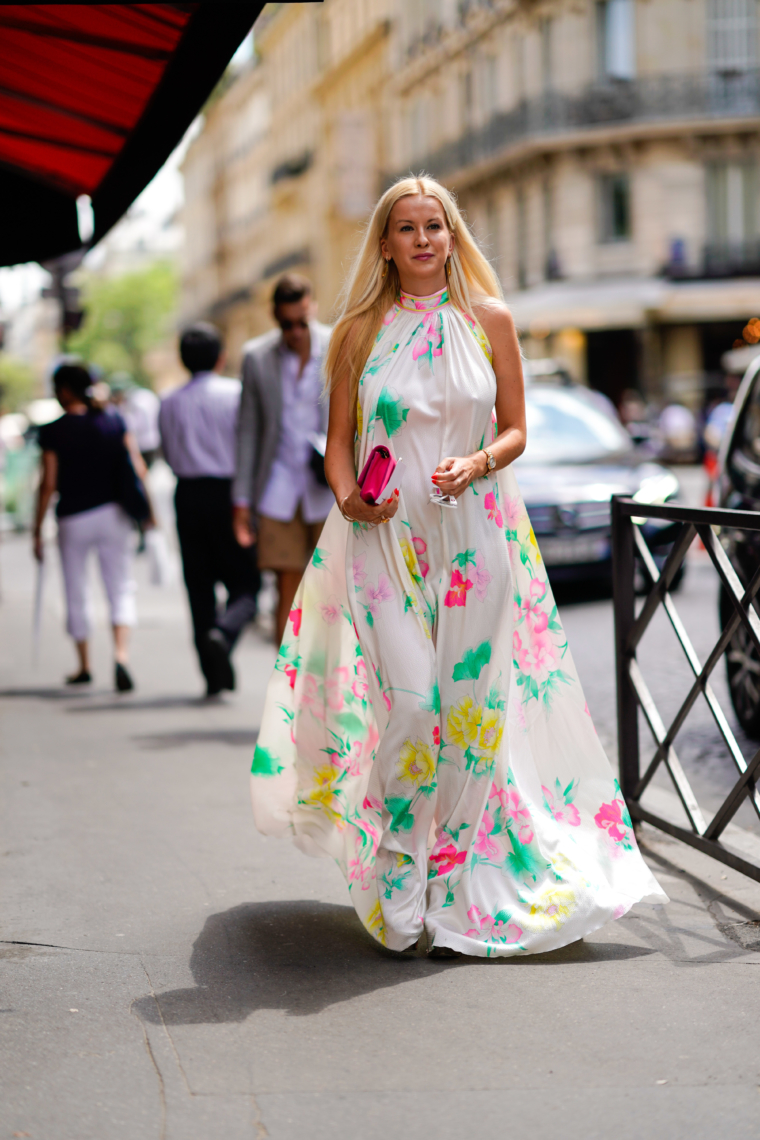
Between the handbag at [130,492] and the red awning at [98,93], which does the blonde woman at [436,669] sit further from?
the handbag at [130,492]

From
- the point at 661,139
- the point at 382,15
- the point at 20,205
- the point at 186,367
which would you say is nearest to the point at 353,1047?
the point at 186,367

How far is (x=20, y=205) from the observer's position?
9.27 meters

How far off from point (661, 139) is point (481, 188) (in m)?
7.21

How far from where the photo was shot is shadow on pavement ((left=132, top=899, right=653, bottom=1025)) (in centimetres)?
361

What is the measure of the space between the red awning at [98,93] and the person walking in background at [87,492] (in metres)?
1.07

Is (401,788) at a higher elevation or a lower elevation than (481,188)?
lower

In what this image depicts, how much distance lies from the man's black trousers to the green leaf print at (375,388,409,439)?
4.06m

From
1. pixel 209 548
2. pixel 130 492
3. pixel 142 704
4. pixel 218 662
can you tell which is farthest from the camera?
pixel 130 492

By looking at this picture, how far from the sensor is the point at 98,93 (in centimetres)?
673

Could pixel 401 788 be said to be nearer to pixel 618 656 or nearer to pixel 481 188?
pixel 618 656

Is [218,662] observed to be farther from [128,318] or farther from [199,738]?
[128,318]

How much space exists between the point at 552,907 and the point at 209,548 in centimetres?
453

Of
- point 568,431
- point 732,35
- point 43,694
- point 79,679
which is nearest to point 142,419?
point 568,431

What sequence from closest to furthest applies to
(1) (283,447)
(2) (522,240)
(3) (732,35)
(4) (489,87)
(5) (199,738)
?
(1) (283,447) → (5) (199,738) → (3) (732,35) → (2) (522,240) → (4) (489,87)
